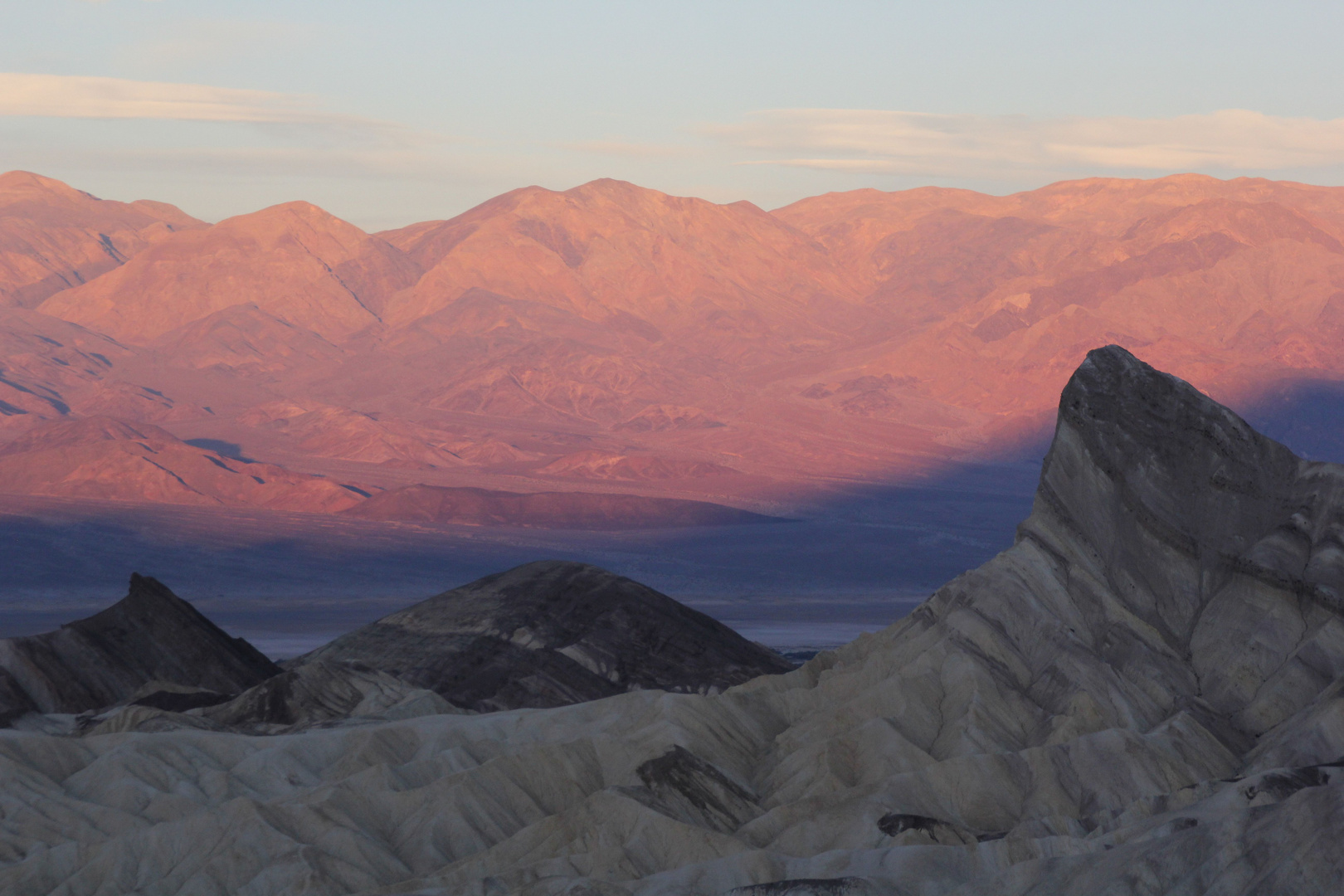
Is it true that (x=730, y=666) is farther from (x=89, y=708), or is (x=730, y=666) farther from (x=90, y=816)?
(x=90, y=816)

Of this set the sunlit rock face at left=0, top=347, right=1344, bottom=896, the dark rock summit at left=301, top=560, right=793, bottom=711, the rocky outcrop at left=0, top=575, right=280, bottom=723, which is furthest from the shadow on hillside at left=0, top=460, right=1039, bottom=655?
the sunlit rock face at left=0, top=347, right=1344, bottom=896

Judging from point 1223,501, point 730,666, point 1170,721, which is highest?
point 1223,501

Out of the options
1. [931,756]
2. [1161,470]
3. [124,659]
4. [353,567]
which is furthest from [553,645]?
[353,567]

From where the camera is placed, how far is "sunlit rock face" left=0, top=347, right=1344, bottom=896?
127ft

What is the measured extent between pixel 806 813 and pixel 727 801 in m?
3.38

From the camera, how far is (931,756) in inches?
1875

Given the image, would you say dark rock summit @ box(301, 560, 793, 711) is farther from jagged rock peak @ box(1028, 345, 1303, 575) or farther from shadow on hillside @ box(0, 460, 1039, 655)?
shadow on hillside @ box(0, 460, 1039, 655)

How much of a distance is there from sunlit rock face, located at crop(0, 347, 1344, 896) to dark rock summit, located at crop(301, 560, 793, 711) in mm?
20389

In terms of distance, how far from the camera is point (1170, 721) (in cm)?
4703

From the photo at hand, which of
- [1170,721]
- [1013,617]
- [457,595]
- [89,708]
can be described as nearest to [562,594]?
[457,595]

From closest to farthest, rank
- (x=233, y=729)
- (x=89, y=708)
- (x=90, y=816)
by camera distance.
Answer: (x=90, y=816), (x=233, y=729), (x=89, y=708)

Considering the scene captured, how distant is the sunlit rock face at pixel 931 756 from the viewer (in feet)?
127

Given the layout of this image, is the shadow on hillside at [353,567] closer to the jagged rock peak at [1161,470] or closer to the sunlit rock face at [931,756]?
the jagged rock peak at [1161,470]

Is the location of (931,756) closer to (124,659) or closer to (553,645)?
(553,645)
